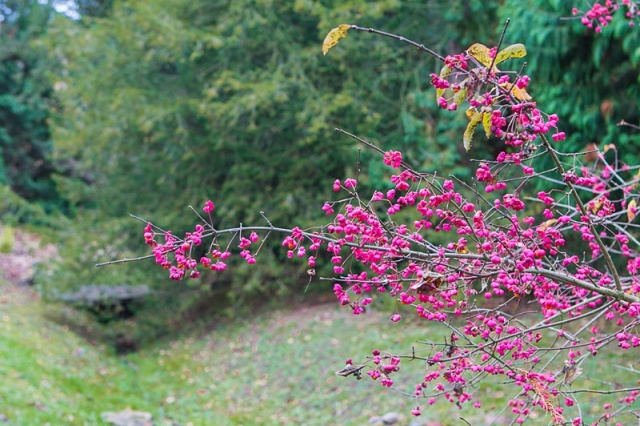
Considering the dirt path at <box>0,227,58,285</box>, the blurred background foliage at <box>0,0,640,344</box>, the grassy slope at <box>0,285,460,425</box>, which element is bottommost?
the dirt path at <box>0,227,58,285</box>

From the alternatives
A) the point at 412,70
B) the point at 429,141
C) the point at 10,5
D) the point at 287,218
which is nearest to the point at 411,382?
the point at 429,141

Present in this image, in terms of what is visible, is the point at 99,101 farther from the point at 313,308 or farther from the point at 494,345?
the point at 494,345

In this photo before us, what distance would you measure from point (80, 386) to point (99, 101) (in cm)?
478

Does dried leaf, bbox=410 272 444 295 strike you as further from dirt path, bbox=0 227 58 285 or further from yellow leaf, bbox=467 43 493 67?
dirt path, bbox=0 227 58 285

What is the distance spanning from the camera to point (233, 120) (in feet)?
30.3

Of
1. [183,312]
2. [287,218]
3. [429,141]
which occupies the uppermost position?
[429,141]

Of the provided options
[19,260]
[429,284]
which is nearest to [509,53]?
[429,284]

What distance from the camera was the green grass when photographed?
6211 mm

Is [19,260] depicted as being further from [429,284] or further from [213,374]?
[429,284]

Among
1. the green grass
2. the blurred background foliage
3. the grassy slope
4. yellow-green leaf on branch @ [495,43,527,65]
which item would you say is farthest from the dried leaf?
the blurred background foliage

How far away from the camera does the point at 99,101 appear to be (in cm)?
1038

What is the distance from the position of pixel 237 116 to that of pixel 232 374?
141 inches

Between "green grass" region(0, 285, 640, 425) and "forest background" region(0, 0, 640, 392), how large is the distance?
0.86m

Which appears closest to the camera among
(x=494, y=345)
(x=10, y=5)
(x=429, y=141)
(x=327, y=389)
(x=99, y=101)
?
(x=494, y=345)
